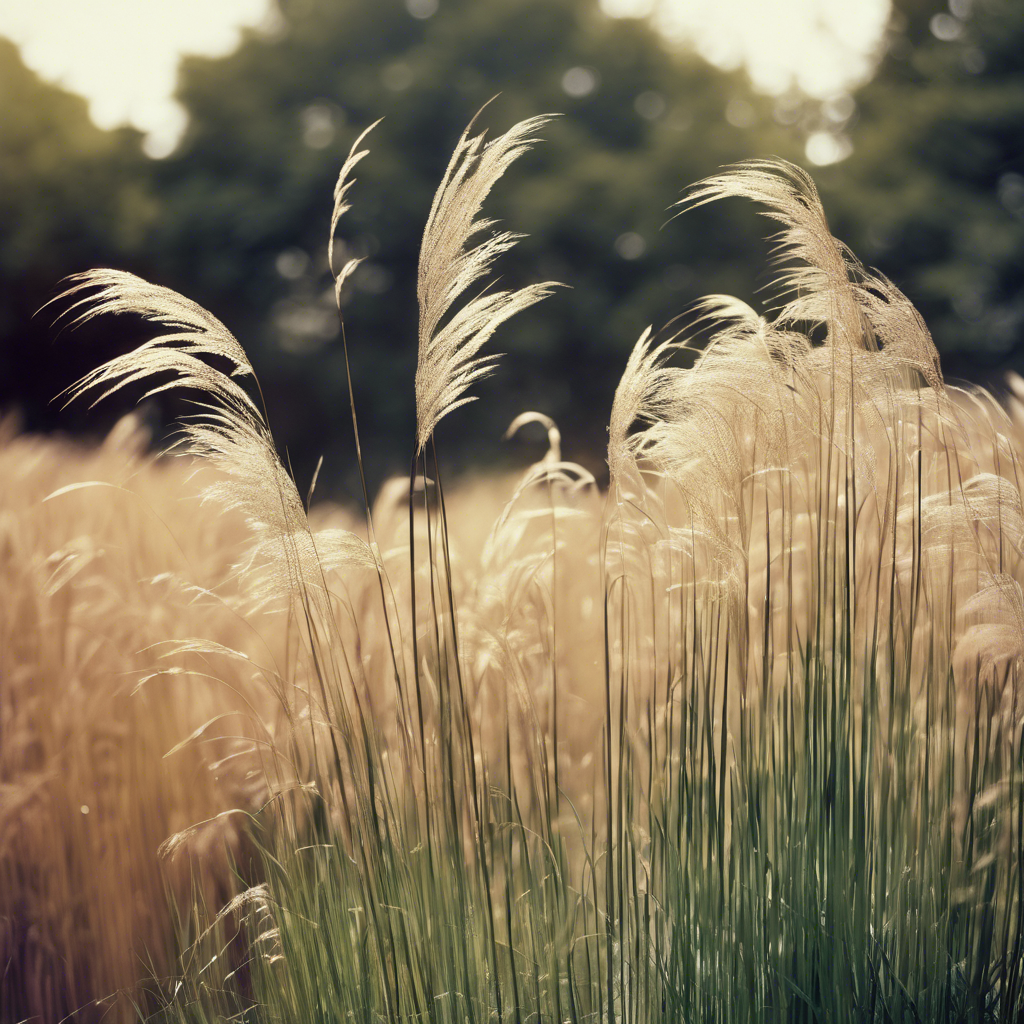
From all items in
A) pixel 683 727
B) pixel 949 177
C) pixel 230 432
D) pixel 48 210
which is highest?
pixel 48 210

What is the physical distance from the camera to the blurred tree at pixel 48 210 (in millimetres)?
9922

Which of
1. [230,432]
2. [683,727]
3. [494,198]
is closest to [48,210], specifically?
[494,198]

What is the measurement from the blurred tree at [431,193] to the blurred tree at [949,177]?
106 cm

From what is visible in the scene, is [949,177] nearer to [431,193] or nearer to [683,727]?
[431,193]

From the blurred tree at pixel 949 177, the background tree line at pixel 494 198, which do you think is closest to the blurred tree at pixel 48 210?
the background tree line at pixel 494 198

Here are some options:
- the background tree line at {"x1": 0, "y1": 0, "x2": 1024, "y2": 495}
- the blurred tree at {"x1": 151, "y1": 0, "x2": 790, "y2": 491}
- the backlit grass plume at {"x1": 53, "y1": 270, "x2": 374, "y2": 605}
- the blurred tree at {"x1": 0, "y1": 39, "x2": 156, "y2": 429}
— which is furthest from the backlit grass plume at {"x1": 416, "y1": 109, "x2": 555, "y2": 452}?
the blurred tree at {"x1": 0, "y1": 39, "x2": 156, "y2": 429}

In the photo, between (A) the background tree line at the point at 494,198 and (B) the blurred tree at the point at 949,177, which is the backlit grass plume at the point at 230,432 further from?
(B) the blurred tree at the point at 949,177

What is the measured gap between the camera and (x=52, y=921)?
207 cm

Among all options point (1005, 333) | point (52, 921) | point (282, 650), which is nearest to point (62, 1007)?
point (52, 921)

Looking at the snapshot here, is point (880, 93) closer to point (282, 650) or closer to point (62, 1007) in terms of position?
point (282, 650)

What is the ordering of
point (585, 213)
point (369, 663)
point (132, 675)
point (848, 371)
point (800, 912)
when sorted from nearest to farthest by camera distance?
point (800, 912) → point (848, 371) → point (369, 663) → point (132, 675) → point (585, 213)

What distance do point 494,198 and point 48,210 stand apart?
203 inches

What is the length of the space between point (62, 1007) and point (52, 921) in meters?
0.18

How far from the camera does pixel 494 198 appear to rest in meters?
8.76
